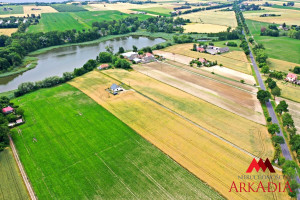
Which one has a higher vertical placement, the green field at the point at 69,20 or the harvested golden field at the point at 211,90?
the green field at the point at 69,20

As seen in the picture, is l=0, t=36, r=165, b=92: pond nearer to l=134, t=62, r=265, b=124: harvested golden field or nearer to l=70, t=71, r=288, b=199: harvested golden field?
l=70, t=71, r=288, b=199: harvested golden field

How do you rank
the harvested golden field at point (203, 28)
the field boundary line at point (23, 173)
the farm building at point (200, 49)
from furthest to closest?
the harvested golden field at point (203, 28) < the farm building at point (200, 49) < the field boundary line at point (23, 173)

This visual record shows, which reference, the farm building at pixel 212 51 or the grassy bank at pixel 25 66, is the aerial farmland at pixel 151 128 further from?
the farm building at pixel 212 51

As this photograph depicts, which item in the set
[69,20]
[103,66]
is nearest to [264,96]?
[103,66]

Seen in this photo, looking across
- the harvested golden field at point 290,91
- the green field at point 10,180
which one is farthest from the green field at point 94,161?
the harvested golden field at point 290,91

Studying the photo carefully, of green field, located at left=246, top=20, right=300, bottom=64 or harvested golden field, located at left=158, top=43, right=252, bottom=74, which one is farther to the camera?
green field, located at left=246, top=20, right=300, bottom=64

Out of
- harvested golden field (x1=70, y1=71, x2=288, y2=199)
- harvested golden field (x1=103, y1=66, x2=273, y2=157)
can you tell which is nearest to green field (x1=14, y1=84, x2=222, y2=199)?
harvested golden field (x1=70, y1=71, x2=288, y2=199)

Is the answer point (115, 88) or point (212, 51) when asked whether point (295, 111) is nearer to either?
point (115, 88)
